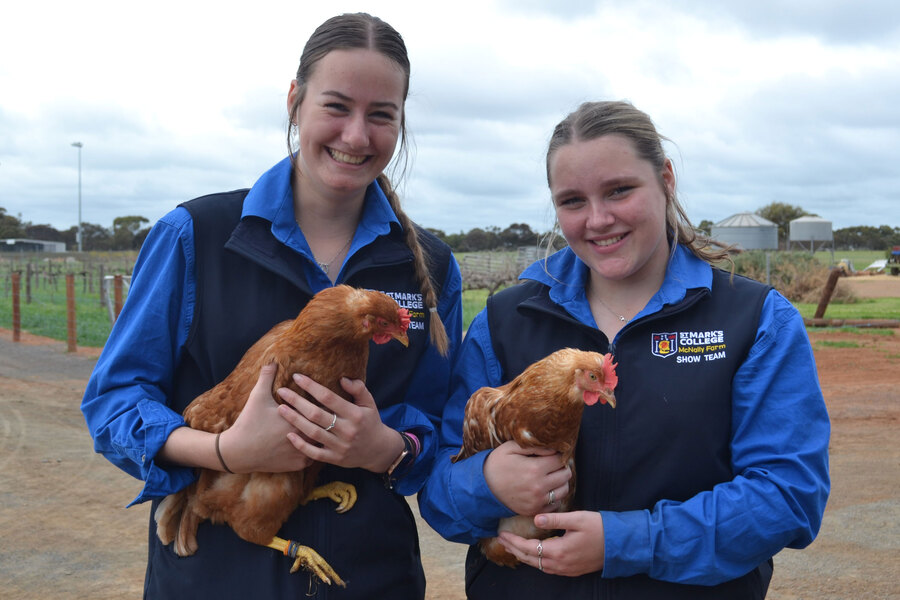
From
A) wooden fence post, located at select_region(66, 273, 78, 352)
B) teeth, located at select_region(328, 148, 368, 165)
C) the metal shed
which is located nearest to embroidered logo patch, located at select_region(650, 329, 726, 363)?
teeth, located at select_region(328, 148, 368, 165)

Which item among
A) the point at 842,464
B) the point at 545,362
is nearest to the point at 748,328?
the point at 545,362

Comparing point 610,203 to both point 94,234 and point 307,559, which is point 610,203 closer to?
point 307,559

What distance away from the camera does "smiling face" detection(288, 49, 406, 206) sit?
2.40 m

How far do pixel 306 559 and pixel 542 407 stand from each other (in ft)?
2.99

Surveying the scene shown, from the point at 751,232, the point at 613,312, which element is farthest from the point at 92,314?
the point at 751,232

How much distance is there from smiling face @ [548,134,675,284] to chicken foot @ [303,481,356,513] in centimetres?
114

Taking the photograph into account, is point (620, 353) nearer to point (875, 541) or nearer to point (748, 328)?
point (748, 328)

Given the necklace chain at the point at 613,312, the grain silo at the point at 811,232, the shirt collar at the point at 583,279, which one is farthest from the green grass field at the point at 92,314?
the grain silo at the point at 811,232

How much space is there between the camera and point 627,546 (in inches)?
84.7

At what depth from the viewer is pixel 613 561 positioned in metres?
2.16

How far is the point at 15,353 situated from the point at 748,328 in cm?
1618

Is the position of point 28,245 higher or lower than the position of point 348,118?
higher

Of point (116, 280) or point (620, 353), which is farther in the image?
point (116, 280)

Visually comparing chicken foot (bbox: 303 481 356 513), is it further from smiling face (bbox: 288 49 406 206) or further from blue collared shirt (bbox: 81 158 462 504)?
smiling face (bbox: 288 49 406 206)
